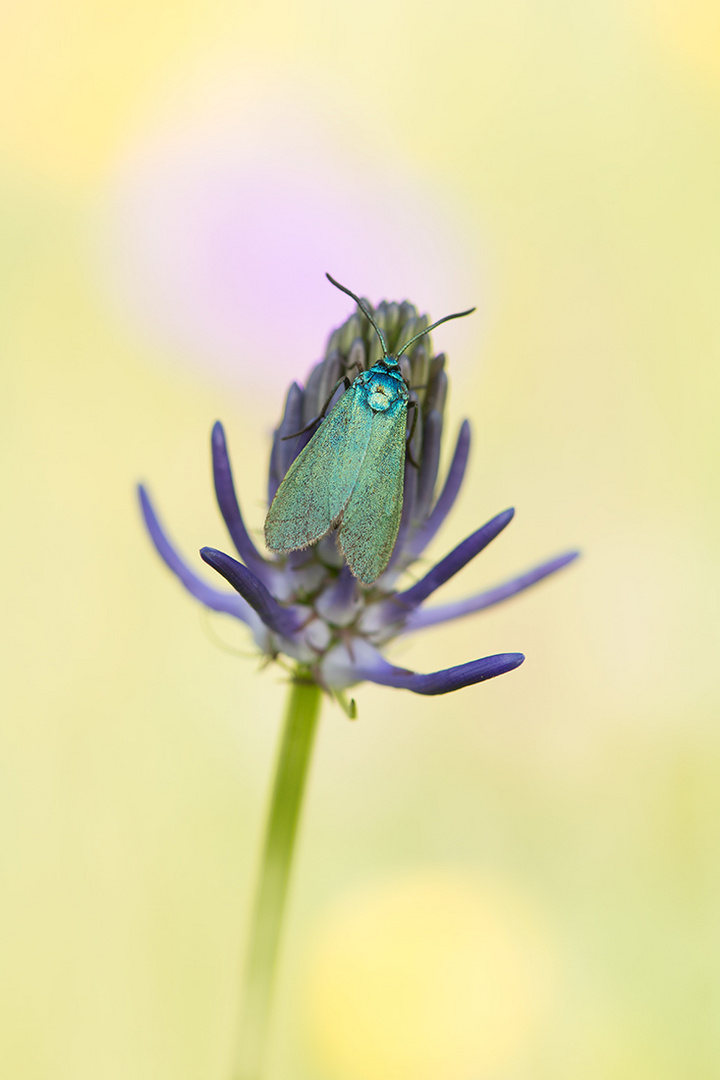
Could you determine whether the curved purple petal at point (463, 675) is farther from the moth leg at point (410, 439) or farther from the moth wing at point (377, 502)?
the moth leg at point (410, 439)

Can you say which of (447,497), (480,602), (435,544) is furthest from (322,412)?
(435,544)

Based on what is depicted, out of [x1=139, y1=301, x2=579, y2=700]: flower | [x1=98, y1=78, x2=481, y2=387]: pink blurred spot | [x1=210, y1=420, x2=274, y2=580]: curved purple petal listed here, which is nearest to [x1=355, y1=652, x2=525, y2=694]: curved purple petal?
[x1=139, y1=301, x2=579, y2=700]: flower

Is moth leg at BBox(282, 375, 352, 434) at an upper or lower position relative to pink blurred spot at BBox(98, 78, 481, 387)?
lower

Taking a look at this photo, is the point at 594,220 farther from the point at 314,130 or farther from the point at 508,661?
the point at 508,661

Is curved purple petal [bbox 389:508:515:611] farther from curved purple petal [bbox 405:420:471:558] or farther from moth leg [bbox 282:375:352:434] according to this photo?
moth leg [bbox 282:375:352:434]

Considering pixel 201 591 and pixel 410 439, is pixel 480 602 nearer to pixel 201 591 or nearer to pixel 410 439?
pixel 410 439

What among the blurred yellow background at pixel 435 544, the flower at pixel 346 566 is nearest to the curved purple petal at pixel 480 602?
the flower at pixel 346 566
